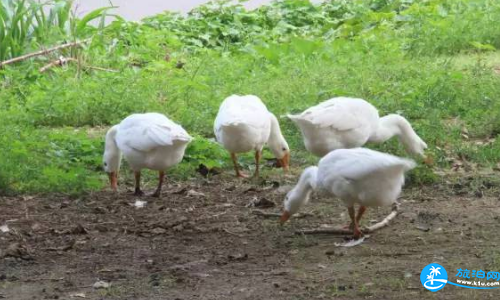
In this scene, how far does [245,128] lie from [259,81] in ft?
11.8

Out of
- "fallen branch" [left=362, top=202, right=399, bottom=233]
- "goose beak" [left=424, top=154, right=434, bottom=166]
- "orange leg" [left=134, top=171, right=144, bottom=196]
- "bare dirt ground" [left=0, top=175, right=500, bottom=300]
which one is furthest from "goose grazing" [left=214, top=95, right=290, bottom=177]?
"fallen branch" [left=362, top=202, right=399, bottom=233]

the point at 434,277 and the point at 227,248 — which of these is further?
the point at 227,248

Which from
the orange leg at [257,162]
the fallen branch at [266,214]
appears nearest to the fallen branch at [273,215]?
the fallen branch at [266,214]

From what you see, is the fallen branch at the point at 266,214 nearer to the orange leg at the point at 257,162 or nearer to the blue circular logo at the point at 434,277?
the orange leg at the point at 257,162

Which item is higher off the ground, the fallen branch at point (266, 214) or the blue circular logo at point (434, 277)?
the blue circular logo at point (434, 277)

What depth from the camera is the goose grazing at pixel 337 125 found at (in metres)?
8.05

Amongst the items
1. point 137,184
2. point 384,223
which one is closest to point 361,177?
point 384,223

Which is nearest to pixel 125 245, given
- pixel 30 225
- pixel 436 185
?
pixel 30 225

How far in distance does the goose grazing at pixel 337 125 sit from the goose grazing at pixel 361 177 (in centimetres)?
136

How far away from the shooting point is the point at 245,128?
8.34 m

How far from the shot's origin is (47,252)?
672 cm

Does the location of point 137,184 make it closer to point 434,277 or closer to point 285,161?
point 285,161

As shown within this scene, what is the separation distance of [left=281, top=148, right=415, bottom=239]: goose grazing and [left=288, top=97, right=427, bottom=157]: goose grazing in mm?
1362

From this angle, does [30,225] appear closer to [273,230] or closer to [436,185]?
[273,230]
